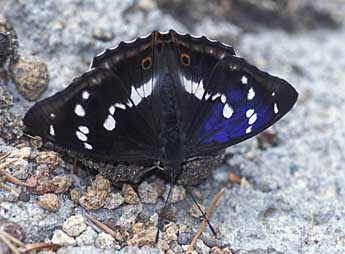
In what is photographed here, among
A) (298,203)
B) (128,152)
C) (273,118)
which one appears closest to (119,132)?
(128,152)

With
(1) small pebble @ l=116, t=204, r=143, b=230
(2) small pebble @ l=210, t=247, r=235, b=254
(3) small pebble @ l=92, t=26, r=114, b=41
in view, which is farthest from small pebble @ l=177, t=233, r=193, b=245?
(3) small pebble @ l=92, t=26, r=114, b=41

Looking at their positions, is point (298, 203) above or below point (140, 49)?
below

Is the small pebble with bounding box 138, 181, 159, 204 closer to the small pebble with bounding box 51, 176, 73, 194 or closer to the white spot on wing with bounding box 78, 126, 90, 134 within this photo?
the small pebble with bounding box 51, 176, 73, 194

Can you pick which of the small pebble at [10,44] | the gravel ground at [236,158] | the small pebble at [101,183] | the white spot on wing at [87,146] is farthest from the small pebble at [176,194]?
the small pebble at [10,44]

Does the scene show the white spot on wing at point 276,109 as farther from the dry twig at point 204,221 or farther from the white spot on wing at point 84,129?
the white spot on wing at point 84,129

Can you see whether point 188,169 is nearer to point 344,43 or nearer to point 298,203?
point 298,203

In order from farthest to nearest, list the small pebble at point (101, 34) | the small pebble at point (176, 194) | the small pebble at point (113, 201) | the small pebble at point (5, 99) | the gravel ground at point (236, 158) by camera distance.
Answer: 1. the small pebble at point (101, 34)
2. the small pebble at point (176, 194)
3. the small pebble at point (5, 99)
4. the small pebble at point (113, 201)
5. the gravel ground at point (236, 158)
